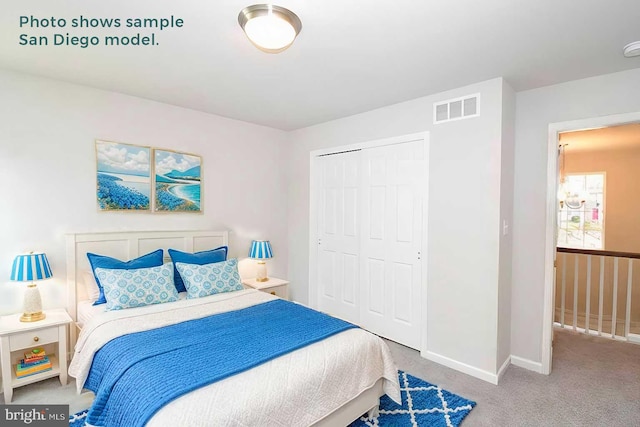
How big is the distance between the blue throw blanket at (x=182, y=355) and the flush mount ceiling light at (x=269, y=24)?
5.86ft

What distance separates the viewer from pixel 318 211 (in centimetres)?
421

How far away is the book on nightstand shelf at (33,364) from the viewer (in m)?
2.36

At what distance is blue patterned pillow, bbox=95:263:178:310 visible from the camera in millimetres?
2494

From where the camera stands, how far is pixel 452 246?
114 inches

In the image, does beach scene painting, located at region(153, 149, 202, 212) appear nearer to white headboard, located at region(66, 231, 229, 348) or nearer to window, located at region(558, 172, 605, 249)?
white headboard, located at region(66, 231, 229, 348)

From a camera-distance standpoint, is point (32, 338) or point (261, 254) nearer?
point (32, 338)

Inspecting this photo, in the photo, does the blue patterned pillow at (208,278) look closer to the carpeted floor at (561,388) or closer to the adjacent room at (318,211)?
the adjacent room at (318,211)

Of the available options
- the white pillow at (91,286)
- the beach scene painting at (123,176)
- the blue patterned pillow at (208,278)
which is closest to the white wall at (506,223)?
the blue patterned pillow at (208,278)

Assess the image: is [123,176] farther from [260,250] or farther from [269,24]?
[269,24]

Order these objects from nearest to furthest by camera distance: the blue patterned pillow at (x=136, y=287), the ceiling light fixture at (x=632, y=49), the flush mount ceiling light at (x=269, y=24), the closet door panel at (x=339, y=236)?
the flush mount ceiling light at (x=269, y=24)
the ceiling light fixture at (x=632, y=49)
the blue patterned pillow at (x=136, y=287)
the closet door panel at (x=339, y=236)

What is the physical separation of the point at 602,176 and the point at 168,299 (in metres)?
6.49

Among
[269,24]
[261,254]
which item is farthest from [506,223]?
[261,254]

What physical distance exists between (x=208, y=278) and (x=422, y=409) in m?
2.08

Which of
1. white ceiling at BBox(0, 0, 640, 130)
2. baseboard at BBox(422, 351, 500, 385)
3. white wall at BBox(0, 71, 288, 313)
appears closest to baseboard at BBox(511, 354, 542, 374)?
baseboard at BBox(422, 351, 500, 385)
